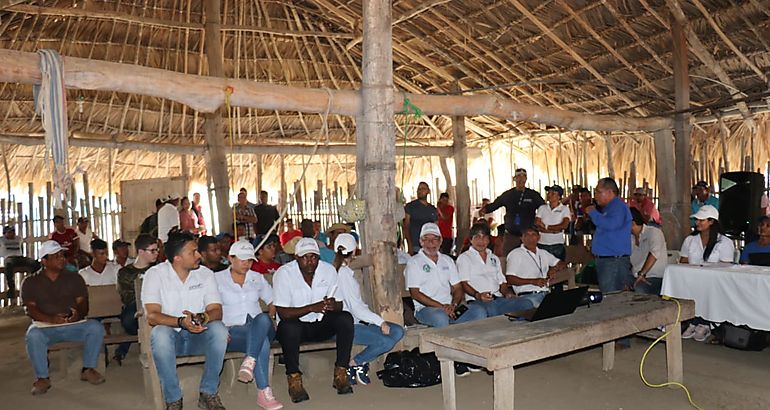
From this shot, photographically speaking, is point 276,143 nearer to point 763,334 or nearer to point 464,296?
point 464,296

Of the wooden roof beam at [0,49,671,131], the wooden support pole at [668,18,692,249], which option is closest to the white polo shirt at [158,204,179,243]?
the wooden roof beam at [0,49,671,131]

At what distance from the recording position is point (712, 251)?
231 inches

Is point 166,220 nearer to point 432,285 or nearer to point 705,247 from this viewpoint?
point 432,285

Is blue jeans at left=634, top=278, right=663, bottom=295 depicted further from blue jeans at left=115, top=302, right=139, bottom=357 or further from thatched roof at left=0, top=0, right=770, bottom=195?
blue jeans at left=115, top=302, right=139, bottom=357

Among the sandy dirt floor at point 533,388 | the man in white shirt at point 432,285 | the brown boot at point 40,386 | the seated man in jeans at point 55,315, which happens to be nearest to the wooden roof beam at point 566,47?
the man in white shirt at point 432,285

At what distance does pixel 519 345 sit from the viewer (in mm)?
3703

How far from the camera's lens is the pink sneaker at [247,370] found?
438cm

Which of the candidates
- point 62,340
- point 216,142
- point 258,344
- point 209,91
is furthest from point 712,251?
point 216,142

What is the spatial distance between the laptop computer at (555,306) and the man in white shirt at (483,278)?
1.16 metres

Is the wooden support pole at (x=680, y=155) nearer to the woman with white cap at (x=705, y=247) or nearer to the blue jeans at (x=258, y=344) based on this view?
the woman with white cap at (x=705, y=247)

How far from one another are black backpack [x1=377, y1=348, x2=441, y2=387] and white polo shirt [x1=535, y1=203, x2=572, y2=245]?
2913mm

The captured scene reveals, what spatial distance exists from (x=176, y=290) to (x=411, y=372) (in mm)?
1729

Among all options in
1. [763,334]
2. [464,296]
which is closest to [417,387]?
[464,296]

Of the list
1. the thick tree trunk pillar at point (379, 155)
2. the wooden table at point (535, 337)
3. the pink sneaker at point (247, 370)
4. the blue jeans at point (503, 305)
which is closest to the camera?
the wooden table at point (535, 337)
